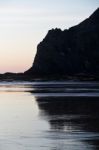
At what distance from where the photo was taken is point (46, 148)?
17766 millimetres

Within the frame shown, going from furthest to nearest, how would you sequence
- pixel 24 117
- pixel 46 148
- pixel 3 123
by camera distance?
pixel 24 117 < pixel 3 123 < pixel 46 148

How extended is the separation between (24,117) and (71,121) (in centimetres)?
363

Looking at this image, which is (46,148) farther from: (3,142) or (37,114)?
(37,114)

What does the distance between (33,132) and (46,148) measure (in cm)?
452

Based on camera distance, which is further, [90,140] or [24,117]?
[24,117]

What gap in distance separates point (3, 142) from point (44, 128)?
4726 mm

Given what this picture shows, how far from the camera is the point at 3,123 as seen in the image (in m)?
25.8

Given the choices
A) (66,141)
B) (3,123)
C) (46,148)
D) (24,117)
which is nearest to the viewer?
(46,148)

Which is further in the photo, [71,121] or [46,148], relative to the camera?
[71,121]

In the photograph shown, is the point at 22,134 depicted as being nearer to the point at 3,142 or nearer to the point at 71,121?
the point at 3,142

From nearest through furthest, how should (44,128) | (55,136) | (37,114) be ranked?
(55,136)
(44,128)
(37,114)

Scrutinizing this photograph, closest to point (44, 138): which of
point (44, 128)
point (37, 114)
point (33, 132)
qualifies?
point (33, 132)

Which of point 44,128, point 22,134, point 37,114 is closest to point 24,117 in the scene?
point 37,114

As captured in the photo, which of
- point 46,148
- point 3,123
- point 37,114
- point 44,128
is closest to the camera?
point 46,148
